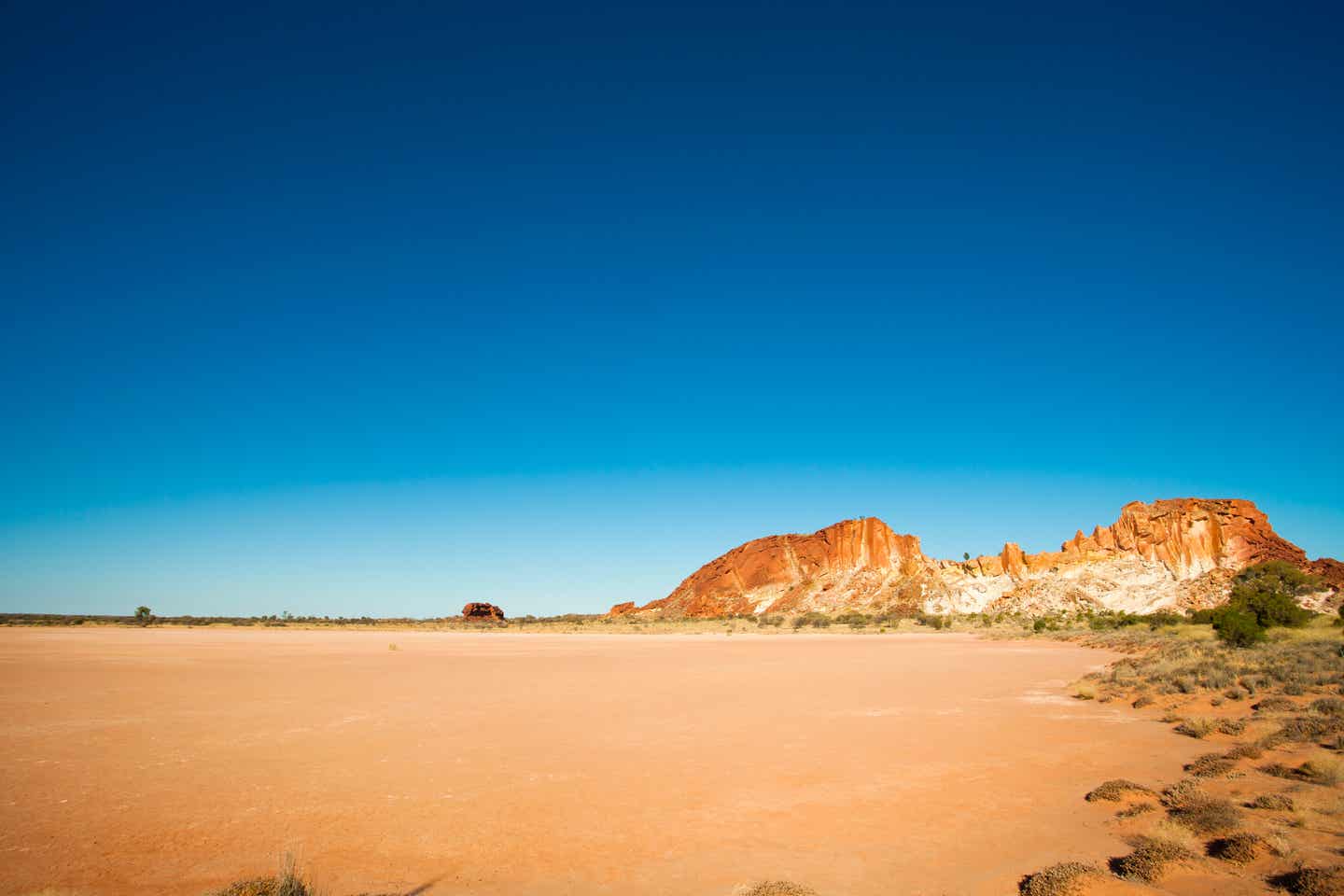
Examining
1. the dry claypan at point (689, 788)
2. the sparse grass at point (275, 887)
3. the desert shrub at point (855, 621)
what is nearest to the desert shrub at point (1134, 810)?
the dry claypan at point (689, 788)

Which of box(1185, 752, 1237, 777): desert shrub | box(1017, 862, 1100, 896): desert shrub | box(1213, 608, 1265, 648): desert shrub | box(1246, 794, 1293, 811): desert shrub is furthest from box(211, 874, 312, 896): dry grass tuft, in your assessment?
box(1213, 608, 1265, 648): desert shrub

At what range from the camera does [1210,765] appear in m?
9.08

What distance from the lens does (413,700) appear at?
55.0 ft

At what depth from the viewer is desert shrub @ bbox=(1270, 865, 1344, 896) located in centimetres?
502

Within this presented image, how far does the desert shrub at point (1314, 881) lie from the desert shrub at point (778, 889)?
11.7ft

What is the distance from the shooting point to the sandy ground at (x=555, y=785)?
6258 mm

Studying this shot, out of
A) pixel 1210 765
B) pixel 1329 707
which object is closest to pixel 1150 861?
pixel 1210 765

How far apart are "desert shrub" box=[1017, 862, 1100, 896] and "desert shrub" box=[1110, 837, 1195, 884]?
0.25 m

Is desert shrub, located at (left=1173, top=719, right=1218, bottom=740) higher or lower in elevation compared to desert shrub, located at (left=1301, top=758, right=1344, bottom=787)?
lower

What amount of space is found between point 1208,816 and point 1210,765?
2.94 metres

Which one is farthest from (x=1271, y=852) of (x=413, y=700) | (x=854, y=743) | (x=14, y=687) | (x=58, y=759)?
(x=14, y=687)

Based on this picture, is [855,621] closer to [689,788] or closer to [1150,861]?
[689,788]

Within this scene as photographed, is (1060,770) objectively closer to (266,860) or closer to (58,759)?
(266,860)

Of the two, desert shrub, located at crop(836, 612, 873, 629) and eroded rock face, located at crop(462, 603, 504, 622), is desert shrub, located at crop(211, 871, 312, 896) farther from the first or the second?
eroded rock face, located at crop(462, 603, 504, 622)
